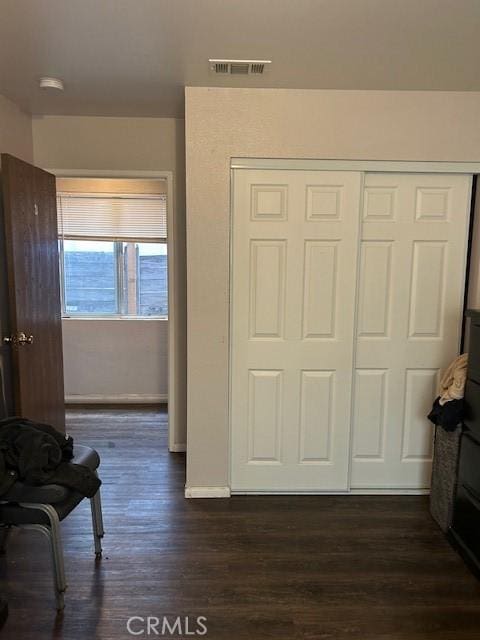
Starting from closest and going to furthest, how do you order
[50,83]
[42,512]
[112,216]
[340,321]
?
[42,512]
[50,83]
[340,321]
[112,216]

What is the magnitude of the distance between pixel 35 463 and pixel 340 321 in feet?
5.83

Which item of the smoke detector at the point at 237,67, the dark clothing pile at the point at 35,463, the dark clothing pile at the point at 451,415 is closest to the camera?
the dark clothing pile at the point at 35,463

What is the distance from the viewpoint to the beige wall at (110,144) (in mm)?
3250

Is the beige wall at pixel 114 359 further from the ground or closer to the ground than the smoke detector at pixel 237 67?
closer to the ground

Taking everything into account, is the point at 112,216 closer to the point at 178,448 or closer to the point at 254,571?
the point at 178,448

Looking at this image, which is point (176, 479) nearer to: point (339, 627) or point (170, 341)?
point (170, 341)

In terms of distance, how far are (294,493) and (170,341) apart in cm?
139

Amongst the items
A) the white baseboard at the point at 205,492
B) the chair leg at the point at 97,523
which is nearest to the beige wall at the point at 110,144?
the white baseboard at the point at 205,492

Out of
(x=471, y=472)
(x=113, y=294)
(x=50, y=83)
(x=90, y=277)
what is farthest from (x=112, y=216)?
(x=471, y=472)

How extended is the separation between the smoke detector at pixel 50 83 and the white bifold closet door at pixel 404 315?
181 centimetres

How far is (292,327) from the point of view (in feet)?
9.00

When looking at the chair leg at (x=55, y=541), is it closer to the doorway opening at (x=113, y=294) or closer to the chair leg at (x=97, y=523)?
the chair leg at (x=97, y=523)

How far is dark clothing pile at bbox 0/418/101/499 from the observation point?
1.85 m

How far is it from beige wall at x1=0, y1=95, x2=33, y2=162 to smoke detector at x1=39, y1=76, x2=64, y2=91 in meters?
0.47
